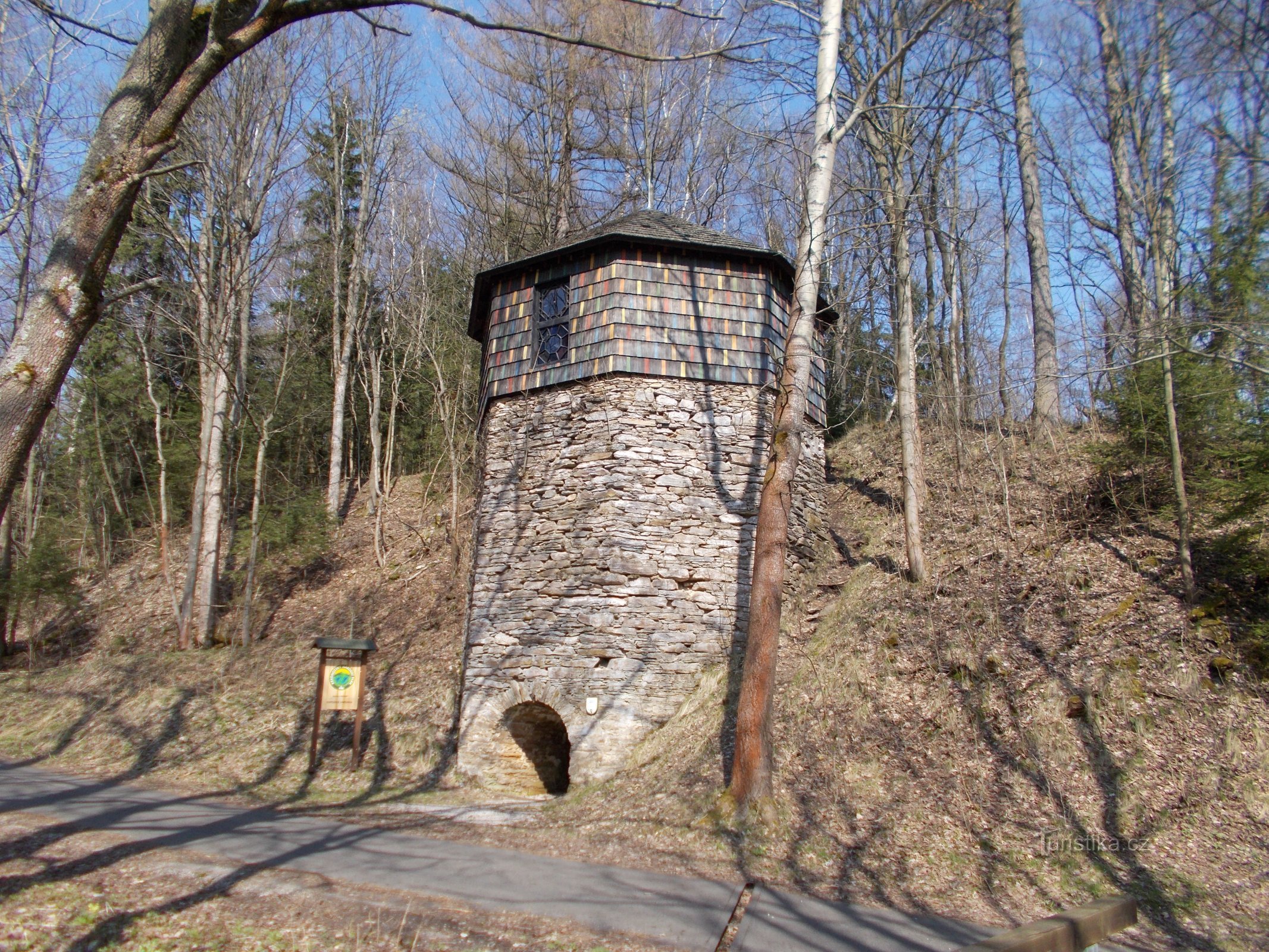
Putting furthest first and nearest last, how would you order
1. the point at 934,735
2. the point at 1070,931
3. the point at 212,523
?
the point at 212,523
the point at 934,735
the point at 1070,931

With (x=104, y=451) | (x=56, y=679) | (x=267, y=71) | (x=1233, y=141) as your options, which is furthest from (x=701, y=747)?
(x=104, y=451)

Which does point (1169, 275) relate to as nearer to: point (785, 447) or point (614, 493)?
point (785, 447)

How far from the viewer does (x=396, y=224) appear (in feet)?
74.4

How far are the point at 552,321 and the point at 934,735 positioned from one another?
788 centimetres

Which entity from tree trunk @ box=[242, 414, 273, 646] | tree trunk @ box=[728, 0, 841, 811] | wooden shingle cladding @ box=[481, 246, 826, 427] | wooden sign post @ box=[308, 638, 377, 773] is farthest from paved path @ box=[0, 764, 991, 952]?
tree trunk @ box=[242, 414, 273, 646]

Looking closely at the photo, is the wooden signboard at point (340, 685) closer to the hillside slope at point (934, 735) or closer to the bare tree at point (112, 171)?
the hillside slope at point (934, 735)

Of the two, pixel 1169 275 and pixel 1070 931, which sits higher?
pixel 1169 275

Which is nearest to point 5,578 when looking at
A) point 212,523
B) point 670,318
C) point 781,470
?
point 212,523

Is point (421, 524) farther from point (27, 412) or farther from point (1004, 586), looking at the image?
point (27, 412)

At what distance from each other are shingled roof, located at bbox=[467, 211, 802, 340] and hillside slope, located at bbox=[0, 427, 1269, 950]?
4.82 m

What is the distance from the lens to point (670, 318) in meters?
11.4

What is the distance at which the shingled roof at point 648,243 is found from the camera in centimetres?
1131

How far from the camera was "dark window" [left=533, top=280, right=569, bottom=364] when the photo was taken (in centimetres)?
Answer: 1192

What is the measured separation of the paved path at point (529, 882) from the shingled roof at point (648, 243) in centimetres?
818
